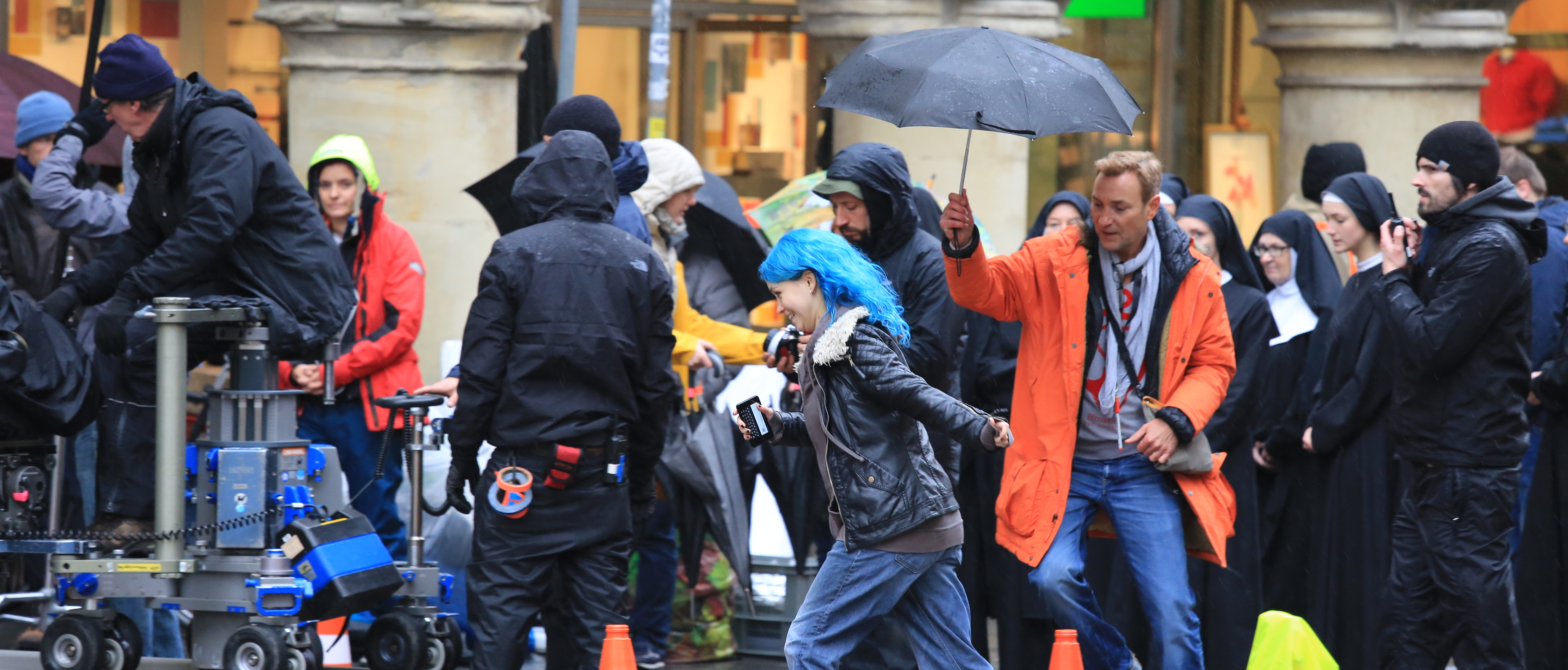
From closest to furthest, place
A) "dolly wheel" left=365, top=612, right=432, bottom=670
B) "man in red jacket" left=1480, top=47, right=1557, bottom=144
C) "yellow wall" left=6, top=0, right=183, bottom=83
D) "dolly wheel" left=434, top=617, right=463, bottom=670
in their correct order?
"dolly wheel" left=365, top=612, right=432, bottom=670
"dolly wheel" left=434, top=617, right=463, bottom=670
"yellow wall" left=6, top=0, right=183, bottom=83
"man in red jacket" left=1480, top=47, right=1557, bottom=144

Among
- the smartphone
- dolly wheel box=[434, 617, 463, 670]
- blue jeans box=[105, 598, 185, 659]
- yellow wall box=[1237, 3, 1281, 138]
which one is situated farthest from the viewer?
yellow wall box=[1237, 3, 1281, 138]

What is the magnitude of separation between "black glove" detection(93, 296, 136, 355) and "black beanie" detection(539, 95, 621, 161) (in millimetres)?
1678

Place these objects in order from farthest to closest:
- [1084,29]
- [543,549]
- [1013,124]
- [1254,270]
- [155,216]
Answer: [1084,29] → [1254,270] → [155,216] → [543,549] → [1013,124]

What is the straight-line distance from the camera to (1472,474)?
6.07 meters

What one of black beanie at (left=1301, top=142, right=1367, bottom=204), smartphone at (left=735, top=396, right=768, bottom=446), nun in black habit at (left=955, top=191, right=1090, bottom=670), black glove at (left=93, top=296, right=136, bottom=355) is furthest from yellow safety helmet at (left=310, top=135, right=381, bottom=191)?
black beanie at (left=1301, top=142, right=1367, bottom=204)

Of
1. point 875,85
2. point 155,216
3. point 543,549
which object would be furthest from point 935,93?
point 155,216

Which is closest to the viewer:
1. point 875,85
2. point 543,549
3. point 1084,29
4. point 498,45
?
point 875,85

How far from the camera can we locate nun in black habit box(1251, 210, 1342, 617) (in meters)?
7.33

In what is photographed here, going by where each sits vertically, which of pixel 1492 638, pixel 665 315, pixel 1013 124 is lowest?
pixel 1492 638

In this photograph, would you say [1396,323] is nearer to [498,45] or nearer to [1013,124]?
[1013,124]

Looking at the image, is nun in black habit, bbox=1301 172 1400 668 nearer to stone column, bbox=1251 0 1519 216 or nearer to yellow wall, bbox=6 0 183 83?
stone column, bbox=1251 0 1519 216

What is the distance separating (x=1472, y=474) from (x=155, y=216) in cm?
458

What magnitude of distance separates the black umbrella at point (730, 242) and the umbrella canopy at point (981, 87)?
239cm

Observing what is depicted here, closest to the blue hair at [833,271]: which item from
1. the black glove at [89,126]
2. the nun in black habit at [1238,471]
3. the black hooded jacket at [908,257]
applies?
the black hooded jacket at [908,257]
